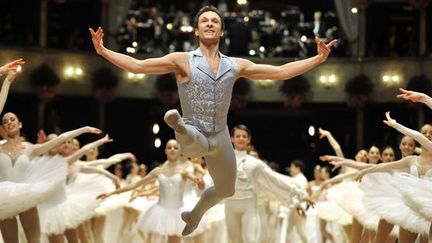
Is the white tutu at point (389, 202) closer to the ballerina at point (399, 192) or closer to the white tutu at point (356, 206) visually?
the ballerina at point (399, 192)

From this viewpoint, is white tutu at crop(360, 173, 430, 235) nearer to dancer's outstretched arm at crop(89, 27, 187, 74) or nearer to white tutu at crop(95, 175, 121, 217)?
dancer's outstretched arm at crop(89, 27, 187, 74)

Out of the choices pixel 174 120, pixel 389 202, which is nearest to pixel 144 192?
pixel 389 202

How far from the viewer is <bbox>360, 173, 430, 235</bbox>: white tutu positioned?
26.2 feet

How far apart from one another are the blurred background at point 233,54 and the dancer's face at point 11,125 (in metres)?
11.8

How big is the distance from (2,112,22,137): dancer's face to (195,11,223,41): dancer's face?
3.03 metres

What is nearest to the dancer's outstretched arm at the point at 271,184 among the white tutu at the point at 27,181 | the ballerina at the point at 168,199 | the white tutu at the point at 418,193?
the ballerina at the point at 168,199

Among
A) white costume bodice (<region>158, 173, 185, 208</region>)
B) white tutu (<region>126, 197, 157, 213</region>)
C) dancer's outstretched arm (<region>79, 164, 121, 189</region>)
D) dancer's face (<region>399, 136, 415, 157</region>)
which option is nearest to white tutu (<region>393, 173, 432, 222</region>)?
dancer's face (<region>399, 136, 415, 157</region>)

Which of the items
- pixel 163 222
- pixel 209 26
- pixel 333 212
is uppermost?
pixel 209 26

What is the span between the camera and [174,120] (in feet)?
18.7

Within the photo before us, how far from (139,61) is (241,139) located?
12.7 ft

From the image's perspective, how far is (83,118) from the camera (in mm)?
22609

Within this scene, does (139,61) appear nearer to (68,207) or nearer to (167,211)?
(68,207)

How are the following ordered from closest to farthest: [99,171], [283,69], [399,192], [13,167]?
[283,69] → [399,192] → [13,167] → [99,171]

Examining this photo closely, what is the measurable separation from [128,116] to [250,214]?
539 inches
